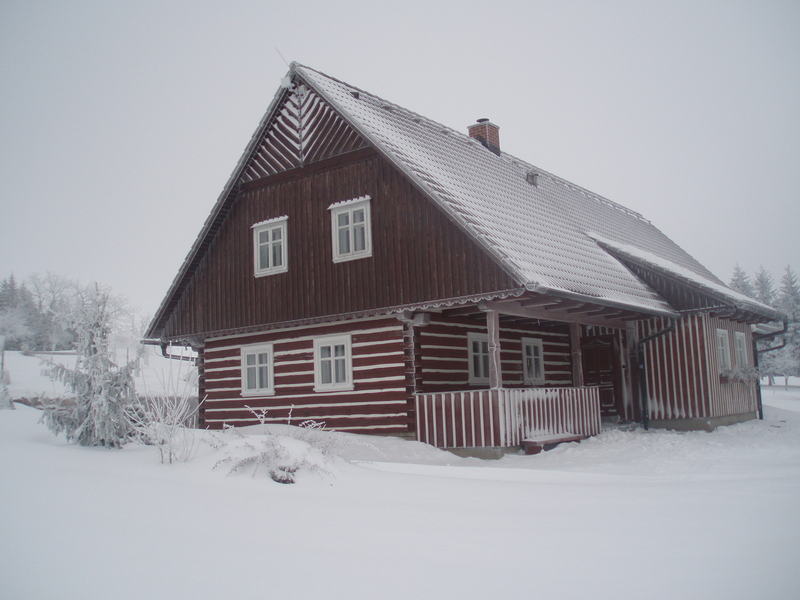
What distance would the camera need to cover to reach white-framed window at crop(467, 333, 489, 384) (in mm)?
16938

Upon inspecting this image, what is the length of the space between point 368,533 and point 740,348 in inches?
727

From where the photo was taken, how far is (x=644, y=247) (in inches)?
958

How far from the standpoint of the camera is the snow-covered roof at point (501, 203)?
556 inches

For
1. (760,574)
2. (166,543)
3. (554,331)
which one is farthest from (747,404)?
(166,543)

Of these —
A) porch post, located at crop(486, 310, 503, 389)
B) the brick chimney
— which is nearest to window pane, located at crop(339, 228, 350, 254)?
porch post, located at crop(486, 310, 503, 389)

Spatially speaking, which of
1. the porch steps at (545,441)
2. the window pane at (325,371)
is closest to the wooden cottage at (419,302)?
the window pane at (325,371)

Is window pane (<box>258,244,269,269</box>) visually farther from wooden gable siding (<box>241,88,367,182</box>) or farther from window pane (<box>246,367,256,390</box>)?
window pane (<box>246,367,256,390</box>)

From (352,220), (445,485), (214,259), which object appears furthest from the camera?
(214,259)

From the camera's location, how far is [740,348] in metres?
21.4

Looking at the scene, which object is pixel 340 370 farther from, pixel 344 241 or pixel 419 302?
pixel 419 302

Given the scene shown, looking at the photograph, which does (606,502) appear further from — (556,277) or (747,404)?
(747,404)

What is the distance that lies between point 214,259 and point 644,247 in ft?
45.6

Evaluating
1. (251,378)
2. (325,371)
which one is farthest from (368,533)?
(251,378)

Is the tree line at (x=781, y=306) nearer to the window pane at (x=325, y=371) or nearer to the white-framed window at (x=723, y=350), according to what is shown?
the white-framed window at (x=723, y=350)
